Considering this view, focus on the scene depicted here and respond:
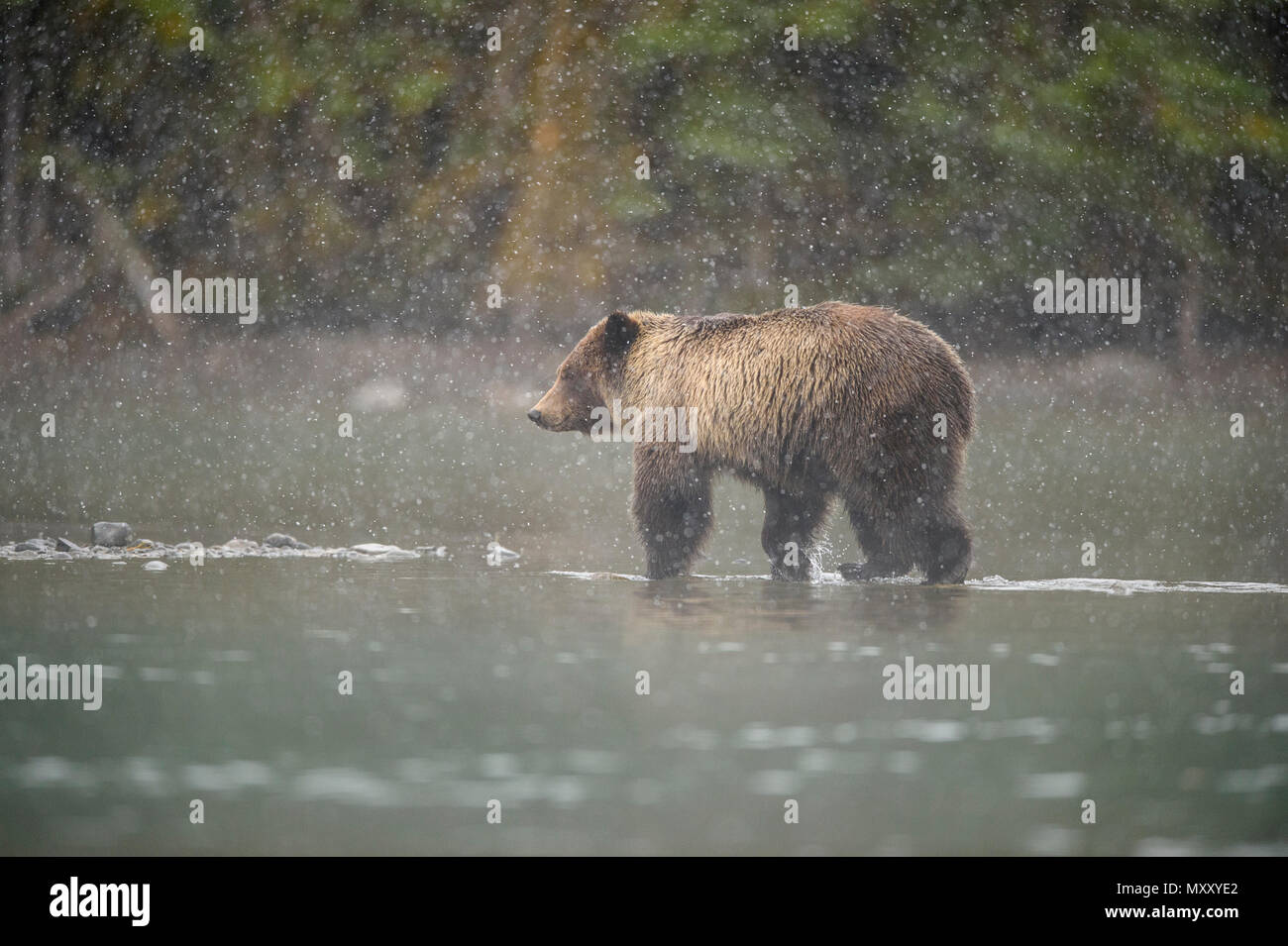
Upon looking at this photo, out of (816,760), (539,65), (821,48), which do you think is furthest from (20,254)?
(816,760)

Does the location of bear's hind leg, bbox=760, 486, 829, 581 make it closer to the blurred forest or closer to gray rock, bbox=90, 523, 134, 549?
gray rock, bbox=90, 523, 134, 549

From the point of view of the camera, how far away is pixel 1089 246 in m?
21.4

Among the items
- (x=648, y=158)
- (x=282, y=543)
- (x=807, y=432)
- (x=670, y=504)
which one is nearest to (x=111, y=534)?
(x=282, y=543)

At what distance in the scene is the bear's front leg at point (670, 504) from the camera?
10.6m

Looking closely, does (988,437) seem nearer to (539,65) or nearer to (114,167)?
(539,65)

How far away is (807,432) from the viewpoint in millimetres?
10000

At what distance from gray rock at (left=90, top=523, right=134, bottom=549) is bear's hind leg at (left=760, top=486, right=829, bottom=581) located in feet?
17.9

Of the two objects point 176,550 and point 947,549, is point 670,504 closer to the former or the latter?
point 947,549

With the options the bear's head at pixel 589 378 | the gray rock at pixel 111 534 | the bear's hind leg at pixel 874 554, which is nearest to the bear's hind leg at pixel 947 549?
the bear's hind leg at pixel 874 554

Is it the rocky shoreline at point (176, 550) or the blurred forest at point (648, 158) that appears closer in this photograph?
the rocky shoreline at point (176, 550)

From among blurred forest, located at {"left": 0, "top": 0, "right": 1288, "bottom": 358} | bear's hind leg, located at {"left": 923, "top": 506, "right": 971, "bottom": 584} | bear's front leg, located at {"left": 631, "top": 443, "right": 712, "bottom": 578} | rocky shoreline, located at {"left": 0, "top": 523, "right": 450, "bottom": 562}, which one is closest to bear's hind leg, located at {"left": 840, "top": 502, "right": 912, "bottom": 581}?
bear's hind leg, located at {"left": 923, "top": 506, "right": 971, "bottom": 584}

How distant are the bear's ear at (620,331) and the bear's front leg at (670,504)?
109 cm

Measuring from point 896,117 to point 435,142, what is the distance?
21.6ft

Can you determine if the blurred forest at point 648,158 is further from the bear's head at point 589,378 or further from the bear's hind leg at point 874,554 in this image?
the bear's hind leg at point 874,554
